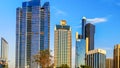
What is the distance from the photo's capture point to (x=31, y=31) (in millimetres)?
177500

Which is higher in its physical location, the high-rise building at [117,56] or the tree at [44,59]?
the tree at [44,59]

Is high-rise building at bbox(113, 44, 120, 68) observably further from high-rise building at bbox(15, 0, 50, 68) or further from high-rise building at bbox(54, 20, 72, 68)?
high-rise building at bbox(15, 0, 50, 68)

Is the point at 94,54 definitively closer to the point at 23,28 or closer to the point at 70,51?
the point at 70,51

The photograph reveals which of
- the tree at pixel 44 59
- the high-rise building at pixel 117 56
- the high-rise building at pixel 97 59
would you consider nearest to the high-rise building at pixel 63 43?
the high-rise building at pixel 97 59

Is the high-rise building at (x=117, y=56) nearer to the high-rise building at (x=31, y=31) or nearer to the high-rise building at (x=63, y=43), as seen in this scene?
the high-rise building at (x=63, y=43)

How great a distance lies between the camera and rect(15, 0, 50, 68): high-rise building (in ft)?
568

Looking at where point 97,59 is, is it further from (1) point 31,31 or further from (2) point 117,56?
(1) point 31,31

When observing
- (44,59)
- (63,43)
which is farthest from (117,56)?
(44,59)

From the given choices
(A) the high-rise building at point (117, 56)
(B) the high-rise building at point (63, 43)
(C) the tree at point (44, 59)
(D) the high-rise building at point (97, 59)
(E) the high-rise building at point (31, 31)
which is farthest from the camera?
(B) the high-rise building at point (63, 43)

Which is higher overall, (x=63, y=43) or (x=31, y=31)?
(x=31, y=31)

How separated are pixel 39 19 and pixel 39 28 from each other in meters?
A: 5.86

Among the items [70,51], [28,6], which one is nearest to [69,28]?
[70,51]

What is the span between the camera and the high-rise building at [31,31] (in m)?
173

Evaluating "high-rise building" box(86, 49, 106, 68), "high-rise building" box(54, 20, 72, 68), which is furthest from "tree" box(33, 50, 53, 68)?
"high-rise building" box(54, 20, 72, 68)
